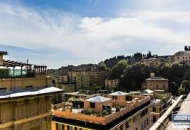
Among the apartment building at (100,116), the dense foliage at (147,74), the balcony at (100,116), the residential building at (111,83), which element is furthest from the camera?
the residential building at (111,83)

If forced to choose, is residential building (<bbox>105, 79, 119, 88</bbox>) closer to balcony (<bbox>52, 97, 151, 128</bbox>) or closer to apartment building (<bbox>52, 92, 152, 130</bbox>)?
apartment building (<bbox>52, 92, 152, 130</bbox>)

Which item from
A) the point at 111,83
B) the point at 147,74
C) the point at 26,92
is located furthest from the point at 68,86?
the point at 26,92

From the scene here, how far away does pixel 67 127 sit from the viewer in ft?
86.4

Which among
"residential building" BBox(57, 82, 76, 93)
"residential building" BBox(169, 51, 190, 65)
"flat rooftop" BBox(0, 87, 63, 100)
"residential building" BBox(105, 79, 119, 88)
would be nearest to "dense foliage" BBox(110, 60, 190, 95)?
"residential building" BBox(105, 79, 119, 88)

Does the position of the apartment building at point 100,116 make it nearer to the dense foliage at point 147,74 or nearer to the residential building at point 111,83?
the dense foliage at point 147,74

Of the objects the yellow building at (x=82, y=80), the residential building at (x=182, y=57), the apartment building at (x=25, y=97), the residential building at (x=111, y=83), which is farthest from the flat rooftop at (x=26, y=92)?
the residential building at (x=182, y=57)

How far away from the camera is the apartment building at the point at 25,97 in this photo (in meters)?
8.38

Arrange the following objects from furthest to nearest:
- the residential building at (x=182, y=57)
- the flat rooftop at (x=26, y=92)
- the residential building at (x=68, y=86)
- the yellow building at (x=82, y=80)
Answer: the residential building at (x=182, y=57), the yellow building at (x=82, y=80), the residential building at (x=68, y=86), the flat rooftop at (x=26, y=92)

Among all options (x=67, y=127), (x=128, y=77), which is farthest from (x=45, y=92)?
(x=128, y=77)

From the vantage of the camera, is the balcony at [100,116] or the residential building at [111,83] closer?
the balcony at [100,116]

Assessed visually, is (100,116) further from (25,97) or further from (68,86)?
(68,86)

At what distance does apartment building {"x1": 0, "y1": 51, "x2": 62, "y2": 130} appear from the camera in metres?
8.38

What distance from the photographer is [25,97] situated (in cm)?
873

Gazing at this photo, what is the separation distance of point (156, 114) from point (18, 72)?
4034 cm
